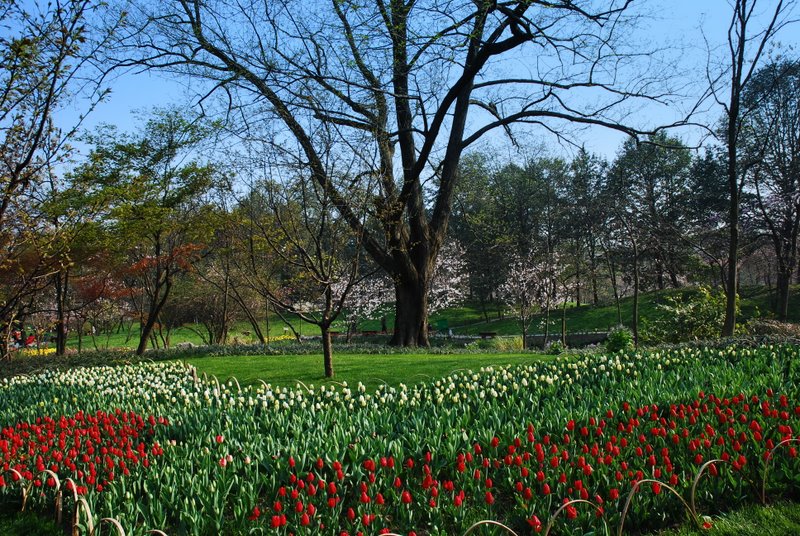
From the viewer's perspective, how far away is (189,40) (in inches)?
539

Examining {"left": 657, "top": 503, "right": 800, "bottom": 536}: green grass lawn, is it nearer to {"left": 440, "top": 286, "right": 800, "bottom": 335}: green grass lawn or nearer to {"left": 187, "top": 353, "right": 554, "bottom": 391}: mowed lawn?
{"left": 187, "top": 353, "right": 554, "bottom": 391}: mowed lawn

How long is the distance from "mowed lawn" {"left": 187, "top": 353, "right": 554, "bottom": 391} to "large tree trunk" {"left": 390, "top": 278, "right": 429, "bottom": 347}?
3543 millimetres

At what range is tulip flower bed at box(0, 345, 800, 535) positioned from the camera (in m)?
3.38

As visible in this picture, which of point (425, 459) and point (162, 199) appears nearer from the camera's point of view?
point (425, 459)

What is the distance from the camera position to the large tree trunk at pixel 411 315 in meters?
15.6

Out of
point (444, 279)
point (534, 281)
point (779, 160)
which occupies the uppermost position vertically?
point (779, 160)

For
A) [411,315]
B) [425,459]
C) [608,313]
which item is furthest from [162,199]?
Answer: [608,313]

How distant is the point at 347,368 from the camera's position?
10.5 m

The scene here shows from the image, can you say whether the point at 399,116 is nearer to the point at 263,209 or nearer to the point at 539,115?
the point at 539,115

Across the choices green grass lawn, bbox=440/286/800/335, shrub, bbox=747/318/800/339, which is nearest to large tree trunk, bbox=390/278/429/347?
shrub, bbox=747/318/800/339

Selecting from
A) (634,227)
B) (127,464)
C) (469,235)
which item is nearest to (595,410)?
(127,464)

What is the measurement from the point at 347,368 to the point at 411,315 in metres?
5.69

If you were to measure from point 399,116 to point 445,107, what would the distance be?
188 centimetres

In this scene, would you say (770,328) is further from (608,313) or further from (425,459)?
(608,313)
